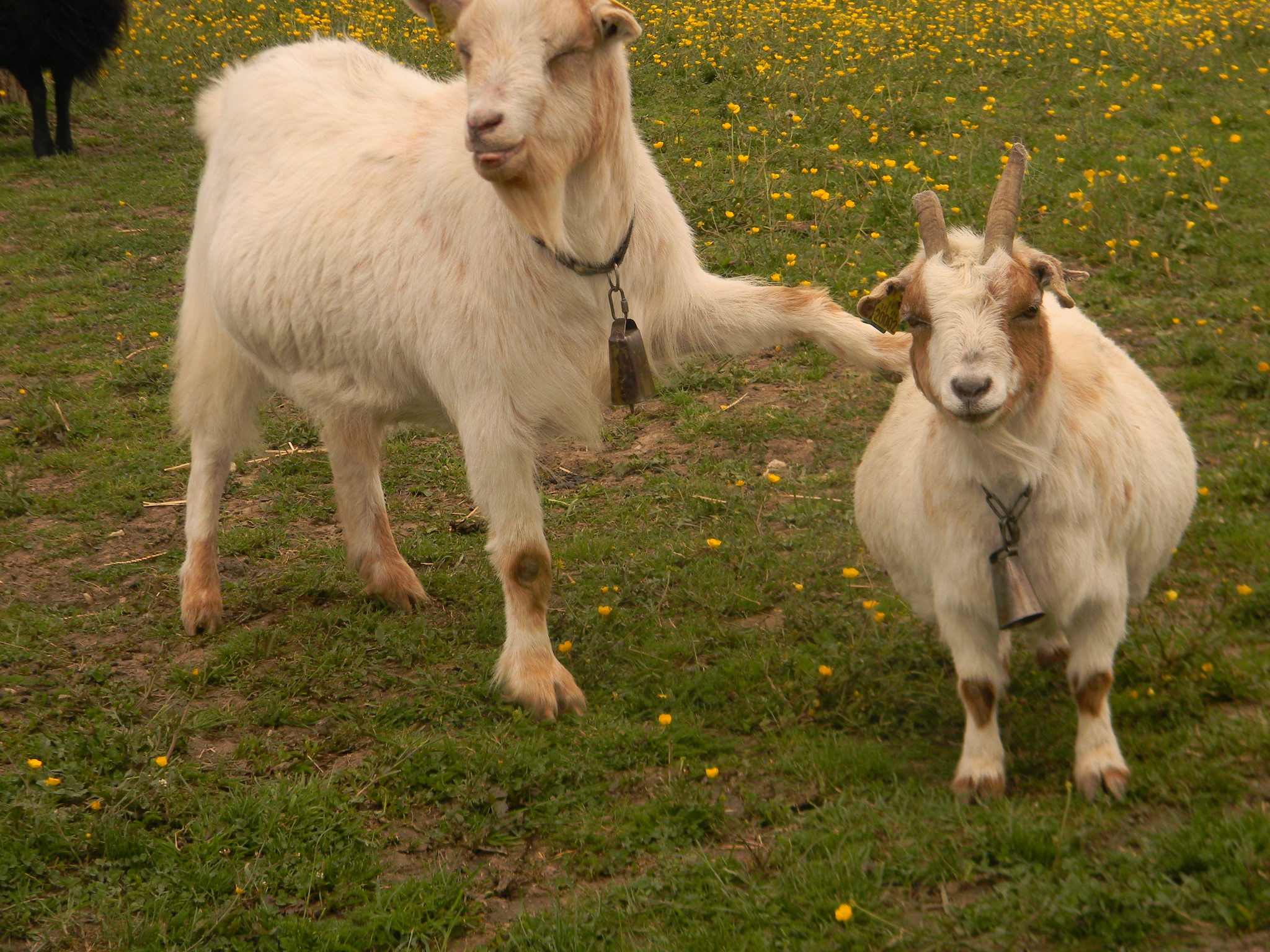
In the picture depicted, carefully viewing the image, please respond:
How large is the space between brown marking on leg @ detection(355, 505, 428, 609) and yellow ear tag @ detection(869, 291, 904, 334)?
7.06 feet

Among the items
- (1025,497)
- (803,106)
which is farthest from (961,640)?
(803,106)

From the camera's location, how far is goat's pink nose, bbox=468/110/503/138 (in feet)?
10.7

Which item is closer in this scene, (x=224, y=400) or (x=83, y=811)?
(x=83, y=811)

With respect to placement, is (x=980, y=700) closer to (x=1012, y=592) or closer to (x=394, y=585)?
(x=1012, y=592)

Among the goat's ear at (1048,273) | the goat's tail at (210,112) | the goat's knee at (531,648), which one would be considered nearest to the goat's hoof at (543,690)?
the goat's knee at (531,648)

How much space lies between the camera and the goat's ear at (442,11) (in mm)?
3553

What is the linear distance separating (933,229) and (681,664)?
67.7 inches

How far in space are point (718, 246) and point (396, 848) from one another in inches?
178

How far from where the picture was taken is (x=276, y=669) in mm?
4367

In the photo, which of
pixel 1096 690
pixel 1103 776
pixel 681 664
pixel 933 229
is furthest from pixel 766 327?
pixel 1103 776

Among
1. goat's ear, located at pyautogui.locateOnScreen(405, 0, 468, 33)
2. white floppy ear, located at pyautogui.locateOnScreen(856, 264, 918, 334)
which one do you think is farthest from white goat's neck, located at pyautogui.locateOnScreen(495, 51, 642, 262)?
white floppy ear, located at pyautogui.locateOnScreen(856, 264, 918, 334)

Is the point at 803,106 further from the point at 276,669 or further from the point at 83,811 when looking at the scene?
the point at 83,811

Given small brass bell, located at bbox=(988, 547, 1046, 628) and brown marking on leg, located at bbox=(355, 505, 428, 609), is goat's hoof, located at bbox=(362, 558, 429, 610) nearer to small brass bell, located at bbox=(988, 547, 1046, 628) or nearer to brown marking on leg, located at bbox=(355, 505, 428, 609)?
brown marking on leg, located at bbox=(355, 505, 428, 609)

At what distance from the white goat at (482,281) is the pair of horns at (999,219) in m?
0.73
